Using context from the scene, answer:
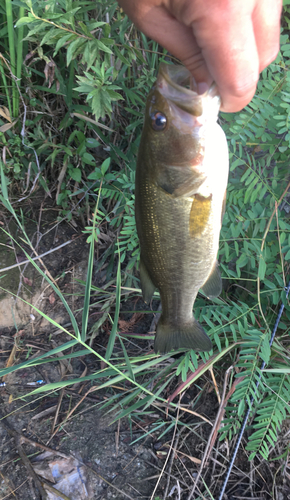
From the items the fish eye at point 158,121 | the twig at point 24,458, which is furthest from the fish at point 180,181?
the twig at point 24,458

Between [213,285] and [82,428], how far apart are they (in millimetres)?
1852

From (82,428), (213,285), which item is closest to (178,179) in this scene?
(213,285)

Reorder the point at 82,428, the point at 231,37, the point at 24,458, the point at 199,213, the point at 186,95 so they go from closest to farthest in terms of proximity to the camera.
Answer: the point at 231,37
the point at 186,95
the point at 199,213
the point at 24,458
the point at 82,428

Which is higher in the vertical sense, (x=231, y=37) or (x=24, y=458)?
(x=231, y=37)

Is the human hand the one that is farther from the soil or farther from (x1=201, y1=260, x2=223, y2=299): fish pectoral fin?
the soil

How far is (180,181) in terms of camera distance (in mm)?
1401

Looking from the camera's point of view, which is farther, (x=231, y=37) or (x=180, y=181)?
(x=180, y=181)

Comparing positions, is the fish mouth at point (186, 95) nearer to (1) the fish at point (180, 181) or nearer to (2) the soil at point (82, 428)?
(1) the fish at point (180, 181)

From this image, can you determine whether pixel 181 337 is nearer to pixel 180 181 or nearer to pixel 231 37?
pixel 180 181

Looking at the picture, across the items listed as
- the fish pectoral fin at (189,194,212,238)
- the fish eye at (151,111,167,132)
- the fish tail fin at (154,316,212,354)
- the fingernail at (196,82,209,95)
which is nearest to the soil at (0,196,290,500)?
the fish tail fin at (154,316,212,354)

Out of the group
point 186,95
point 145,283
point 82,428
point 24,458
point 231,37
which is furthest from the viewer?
point 82,428

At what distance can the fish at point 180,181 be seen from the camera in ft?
4.37

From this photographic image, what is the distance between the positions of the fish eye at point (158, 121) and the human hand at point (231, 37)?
26cm

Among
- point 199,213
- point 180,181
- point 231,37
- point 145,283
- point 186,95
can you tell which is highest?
point 231,37
